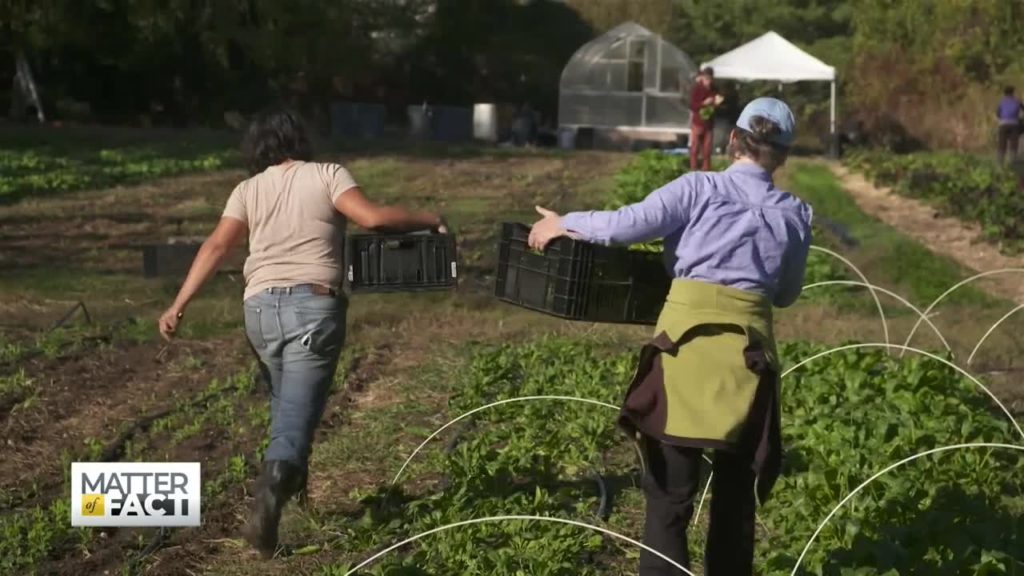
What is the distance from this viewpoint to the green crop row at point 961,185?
59.4 ft

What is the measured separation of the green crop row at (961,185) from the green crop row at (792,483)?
9.40 metres

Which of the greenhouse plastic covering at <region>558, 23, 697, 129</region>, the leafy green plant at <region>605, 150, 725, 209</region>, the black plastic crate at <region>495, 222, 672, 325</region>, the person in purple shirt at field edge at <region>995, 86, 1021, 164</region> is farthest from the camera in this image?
the greenhouse plastic covering at <region>558, 23, 697, 129</region>

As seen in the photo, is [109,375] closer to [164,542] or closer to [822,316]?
[164,542]

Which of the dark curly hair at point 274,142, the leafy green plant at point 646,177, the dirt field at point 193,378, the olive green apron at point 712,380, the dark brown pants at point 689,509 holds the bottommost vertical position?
the dirt field at point 193,378

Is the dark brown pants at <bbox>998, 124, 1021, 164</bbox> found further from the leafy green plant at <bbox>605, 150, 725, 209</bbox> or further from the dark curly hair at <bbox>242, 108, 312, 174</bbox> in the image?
the dark curly hair at <bbox>242, 108, 312, 174</bbox>

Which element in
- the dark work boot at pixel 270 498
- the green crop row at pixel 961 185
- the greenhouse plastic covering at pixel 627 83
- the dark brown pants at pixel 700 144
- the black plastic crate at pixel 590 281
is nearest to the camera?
the black plastic crate at pixel 590 281

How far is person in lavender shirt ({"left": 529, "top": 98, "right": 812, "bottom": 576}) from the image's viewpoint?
15.8ft

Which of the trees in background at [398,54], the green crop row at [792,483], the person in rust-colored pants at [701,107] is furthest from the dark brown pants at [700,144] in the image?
the green crop row at [792,483]

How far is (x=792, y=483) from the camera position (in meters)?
6.86

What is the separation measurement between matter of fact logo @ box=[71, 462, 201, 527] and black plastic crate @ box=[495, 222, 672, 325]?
152 cm

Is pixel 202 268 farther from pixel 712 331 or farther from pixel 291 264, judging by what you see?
pixel 712 331

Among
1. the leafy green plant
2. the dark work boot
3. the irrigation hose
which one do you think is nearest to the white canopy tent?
the leafy green plant

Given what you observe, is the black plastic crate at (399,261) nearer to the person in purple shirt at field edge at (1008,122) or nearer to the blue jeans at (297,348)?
the blue jeans at (297,348)

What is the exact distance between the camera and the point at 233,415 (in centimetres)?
829
